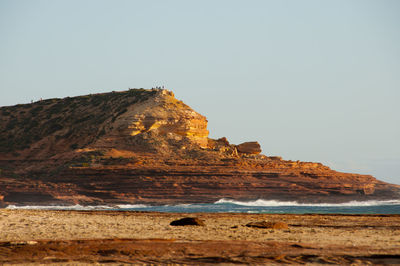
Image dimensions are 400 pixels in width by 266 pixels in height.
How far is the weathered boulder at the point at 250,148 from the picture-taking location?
88.4 meters

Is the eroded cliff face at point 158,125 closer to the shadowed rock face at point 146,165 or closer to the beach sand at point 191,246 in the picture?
the shadowed rock face at point 146,165

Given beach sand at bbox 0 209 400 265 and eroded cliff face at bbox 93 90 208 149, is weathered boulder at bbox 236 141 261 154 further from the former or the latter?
beach sand at bbox 0 209 400 265

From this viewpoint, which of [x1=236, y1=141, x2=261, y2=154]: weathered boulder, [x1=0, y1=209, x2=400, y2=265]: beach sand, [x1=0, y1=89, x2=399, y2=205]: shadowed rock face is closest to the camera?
[x1=0, y1=209, x2=400, y2=265]: beach sand

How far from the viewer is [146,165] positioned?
7412cm

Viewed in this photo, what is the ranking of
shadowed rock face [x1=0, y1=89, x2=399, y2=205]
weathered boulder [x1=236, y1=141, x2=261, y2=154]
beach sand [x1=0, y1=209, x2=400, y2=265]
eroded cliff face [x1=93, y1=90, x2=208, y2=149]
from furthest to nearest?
weathered boulder [x1=236, y1=141, x2=261, y2=154], eroded cliff face [x1=93, y1=90, x2=208, y2=149], shadowed rock face [x1=0, y1=89, x2=399, y2=205], beach sand [x1=0, y1=209, x2=400, y2=265]

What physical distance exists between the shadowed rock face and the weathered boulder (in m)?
0.16

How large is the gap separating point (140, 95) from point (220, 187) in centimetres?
3304

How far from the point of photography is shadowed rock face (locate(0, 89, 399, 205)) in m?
70.9

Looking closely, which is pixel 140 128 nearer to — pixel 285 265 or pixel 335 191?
pixel 335 191

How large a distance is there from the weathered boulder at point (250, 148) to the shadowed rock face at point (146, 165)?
16 cm

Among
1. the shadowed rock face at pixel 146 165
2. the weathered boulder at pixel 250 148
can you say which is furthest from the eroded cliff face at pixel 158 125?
the weathered boulder at pixel 250 148

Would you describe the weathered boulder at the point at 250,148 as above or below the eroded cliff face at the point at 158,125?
below

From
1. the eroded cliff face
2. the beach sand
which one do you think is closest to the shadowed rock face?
the eroded cliff face

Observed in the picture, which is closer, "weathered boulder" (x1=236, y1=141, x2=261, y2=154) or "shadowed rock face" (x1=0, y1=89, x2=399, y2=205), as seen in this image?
"shadowed rock face" (x1=0, y1=89, x2=399, y2=205)
